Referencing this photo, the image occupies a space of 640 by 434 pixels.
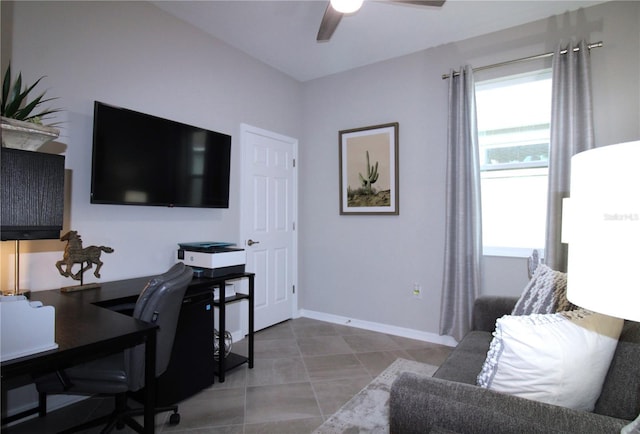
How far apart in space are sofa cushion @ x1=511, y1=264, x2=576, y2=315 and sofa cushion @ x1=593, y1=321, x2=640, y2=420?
382 mm

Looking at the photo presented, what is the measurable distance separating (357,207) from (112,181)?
2.40 m

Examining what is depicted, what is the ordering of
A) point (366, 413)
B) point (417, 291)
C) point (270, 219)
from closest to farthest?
point (366, 413) → point (417, 291) → point (270, 219)

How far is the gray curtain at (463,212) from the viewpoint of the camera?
3.13 metres

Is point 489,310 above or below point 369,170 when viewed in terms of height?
below

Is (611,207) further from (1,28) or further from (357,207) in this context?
(357,207)

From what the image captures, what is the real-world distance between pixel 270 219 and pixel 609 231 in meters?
3.32

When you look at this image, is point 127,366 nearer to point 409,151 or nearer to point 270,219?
point 270,219

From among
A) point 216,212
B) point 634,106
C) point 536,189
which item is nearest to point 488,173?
point 536,189

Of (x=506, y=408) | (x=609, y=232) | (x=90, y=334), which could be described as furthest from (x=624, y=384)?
(x=90, y=334)

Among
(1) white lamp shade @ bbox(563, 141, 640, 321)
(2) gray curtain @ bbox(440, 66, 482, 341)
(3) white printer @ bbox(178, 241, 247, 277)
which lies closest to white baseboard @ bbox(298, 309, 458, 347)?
(2) gray curtain @ bbox(440, 66, 482, 341)

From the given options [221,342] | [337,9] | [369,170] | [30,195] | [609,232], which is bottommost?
[221,342]

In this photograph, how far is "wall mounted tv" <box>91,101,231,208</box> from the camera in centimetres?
223

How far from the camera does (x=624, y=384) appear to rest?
1107 mm

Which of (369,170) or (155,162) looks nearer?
(155,162)
